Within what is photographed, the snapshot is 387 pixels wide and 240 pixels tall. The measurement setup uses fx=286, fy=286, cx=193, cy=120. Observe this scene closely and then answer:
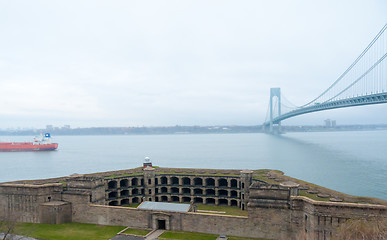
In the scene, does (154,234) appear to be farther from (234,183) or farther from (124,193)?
(234,183)

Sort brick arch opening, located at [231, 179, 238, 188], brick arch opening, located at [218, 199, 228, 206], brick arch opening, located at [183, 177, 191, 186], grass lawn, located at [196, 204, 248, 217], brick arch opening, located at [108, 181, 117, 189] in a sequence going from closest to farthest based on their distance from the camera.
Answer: grass lawn, located at [196, 204, 248, 217]
brick arch opening, located at [231, 179, 238, 188]
brick arch opening, located at [108, 181, 117, 189]
brick arch opening, located at [218, 199, 228, 206]
brick arch opening, located at [183, 177, 191, 186]

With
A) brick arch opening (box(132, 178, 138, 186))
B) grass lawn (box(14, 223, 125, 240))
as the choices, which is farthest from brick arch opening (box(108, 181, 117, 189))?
grass lawn (box(14, 223, 125, 240))

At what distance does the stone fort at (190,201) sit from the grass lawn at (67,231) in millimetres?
998

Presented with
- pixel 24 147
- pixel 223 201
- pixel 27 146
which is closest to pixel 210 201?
pixel 223 201

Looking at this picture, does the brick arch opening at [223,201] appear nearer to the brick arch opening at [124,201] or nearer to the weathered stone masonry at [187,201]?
the weathered stone masonry at [187,201]

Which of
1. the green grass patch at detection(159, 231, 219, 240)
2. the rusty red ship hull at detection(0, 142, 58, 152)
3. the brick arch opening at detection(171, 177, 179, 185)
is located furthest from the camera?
the rusty red ship hull at detection(0, 142, 58, 152)

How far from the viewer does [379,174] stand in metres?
78.9

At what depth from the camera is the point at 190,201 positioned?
174 ft

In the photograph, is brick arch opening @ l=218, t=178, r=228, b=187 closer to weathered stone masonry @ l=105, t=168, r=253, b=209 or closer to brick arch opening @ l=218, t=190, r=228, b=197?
weathered stone masonry @ l=105, t=168, r=253, b=209

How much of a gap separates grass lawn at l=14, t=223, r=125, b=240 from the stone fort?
998 millimetres

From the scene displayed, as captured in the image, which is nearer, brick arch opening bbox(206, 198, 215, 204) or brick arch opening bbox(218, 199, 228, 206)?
brick arch opening bbox(218, 199, 228, 206)

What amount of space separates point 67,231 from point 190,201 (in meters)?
22.4

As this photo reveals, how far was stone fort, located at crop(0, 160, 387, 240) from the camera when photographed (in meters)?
30.5

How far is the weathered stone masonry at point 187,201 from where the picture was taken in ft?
99.9
